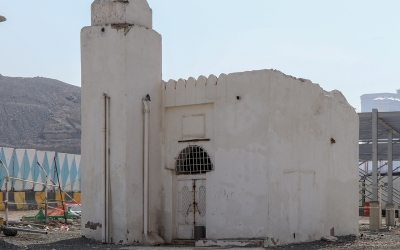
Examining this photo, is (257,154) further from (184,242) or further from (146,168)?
(184,242)

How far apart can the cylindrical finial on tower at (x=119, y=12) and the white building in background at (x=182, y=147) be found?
1.0 inches

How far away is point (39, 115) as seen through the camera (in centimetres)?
11412

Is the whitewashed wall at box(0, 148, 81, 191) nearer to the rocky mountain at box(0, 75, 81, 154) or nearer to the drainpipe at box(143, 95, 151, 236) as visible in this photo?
the drainpipe at box(143, 95, 151, 236)

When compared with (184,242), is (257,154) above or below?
above

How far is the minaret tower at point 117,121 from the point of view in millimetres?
16344

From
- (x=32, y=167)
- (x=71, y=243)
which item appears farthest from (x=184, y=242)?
(x=32, y=167)

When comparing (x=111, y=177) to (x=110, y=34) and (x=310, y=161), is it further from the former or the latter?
(x=310, y=161)

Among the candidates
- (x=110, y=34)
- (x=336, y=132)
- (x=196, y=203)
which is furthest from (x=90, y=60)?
(x=336, y=132)

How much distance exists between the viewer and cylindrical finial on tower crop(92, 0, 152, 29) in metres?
17.1

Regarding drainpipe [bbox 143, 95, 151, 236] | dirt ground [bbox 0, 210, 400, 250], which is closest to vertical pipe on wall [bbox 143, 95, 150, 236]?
drainpipe [bbox 143, 95, 151, 236]

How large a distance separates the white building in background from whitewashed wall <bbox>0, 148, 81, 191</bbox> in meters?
17.4

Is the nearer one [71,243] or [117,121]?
[71,243]

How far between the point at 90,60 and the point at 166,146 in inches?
118

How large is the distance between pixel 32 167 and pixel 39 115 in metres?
78.3
